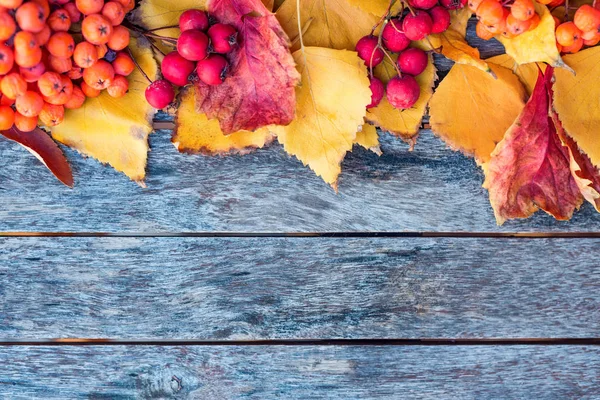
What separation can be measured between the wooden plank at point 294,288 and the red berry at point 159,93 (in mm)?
180

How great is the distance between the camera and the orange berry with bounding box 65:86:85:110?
0.54 m

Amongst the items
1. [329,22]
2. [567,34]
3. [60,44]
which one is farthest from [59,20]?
[567,34]

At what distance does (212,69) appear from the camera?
0.53m

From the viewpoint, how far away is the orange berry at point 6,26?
46 centimetres

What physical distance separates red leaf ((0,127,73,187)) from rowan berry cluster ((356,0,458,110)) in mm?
362

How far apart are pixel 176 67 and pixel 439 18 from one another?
0.89 feet

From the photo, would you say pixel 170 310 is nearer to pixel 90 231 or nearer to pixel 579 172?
pixel 90 231

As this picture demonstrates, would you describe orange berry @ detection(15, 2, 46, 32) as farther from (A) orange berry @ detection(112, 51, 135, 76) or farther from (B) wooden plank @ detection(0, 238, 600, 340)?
(B) wooden plank @ detection(0, 238, 600, 340)

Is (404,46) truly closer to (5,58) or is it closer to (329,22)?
(329,22)

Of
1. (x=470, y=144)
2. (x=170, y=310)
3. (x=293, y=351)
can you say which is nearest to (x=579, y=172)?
(x=470, y=144)

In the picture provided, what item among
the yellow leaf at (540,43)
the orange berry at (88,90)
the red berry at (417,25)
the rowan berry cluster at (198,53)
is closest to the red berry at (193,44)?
the rowan berry cluster at (198,53)

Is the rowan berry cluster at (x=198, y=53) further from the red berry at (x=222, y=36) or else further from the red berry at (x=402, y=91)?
the red berry at (x=402, y=91)

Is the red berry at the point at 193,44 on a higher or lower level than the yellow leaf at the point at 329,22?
lower

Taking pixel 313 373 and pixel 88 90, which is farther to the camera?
pixel 313 373
